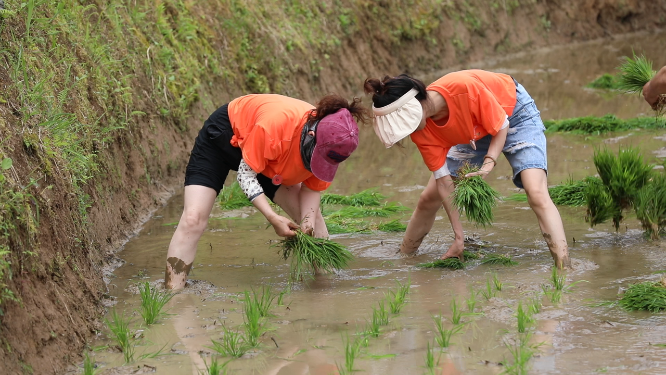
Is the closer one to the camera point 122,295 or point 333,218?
point 122,295

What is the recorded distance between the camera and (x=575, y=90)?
11594 millimetres

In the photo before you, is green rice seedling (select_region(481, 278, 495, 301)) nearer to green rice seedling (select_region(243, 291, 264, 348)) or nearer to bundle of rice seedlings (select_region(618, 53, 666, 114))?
green rice seedling (select_region(243, 291, 264, 348))

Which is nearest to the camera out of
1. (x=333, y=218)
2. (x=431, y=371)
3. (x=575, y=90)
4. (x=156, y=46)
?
(x=431, y=371)

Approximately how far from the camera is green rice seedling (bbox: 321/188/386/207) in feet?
20.7

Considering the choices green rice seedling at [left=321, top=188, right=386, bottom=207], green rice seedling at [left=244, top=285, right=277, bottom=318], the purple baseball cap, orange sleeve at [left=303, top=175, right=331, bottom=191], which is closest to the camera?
green rice seedling at [left=244, top=285, right=277, bottom=318]

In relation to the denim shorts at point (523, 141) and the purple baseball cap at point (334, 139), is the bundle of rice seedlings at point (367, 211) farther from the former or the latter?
the purple baseball cap at point (334, 139)

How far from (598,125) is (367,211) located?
12.3 ft

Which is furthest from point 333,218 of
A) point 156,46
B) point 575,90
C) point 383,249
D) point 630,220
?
point 575,90

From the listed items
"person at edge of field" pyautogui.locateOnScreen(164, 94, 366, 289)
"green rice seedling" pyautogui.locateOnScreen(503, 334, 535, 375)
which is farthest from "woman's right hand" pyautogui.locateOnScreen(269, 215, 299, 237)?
"green rice seedling" pyautogui.locateOnScreen(503, 334, 535, 375)

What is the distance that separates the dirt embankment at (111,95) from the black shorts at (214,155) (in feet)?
2.12

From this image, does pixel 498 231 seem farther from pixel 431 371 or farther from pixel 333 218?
pixel 431 371

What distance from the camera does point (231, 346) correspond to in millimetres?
3295

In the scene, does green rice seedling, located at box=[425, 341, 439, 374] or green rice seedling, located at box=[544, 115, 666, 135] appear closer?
green rice seedling, located at box=[425, 341, 439, 374]

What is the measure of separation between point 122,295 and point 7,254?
1.20 metres
